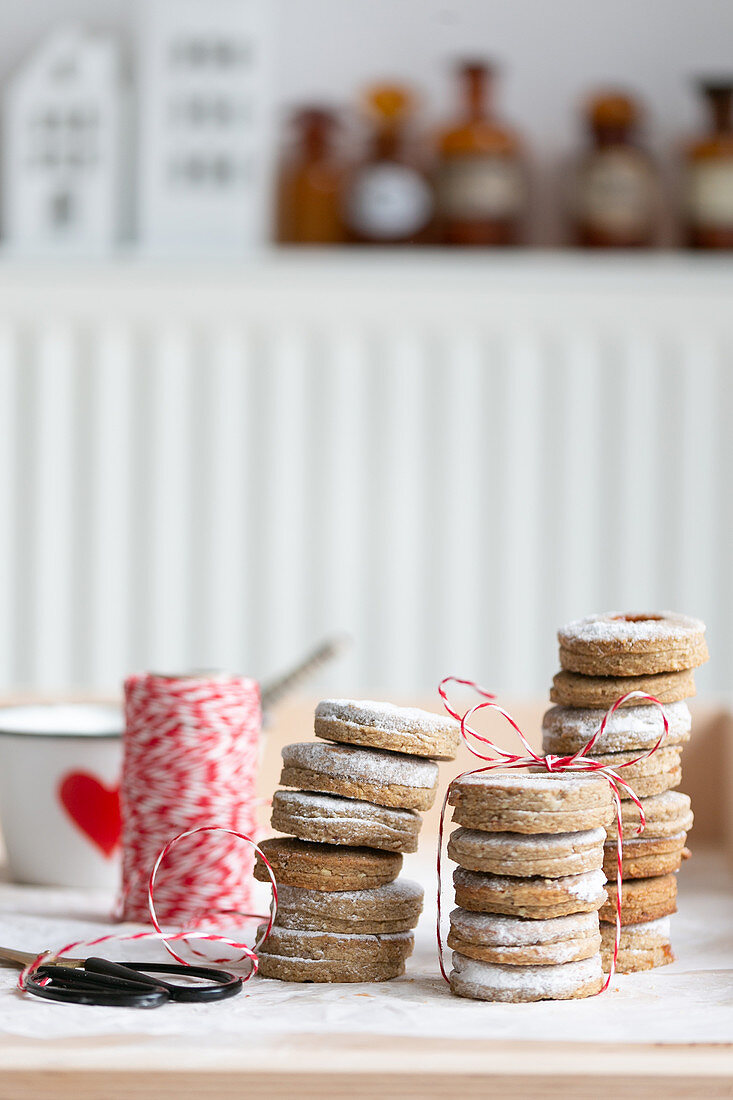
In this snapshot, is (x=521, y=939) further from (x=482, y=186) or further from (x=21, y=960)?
(x=482, y=186)

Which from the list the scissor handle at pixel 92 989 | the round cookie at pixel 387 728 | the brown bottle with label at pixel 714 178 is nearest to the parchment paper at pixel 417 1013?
the scissor handle at pixel 92 989

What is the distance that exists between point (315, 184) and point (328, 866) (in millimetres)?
1479

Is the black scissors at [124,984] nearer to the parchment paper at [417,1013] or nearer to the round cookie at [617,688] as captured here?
the parchment paper at [417,1013]

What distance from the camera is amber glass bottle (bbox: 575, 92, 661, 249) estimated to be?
1.87m

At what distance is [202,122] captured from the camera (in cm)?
188

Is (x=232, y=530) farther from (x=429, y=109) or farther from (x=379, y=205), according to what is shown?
(x=429, y=109)

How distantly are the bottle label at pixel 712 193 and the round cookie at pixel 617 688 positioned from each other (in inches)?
53.9

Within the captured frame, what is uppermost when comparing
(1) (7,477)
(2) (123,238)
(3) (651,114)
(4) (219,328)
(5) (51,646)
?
(3) (651,114)

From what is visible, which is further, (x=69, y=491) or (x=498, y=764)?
(x=69, y=491)

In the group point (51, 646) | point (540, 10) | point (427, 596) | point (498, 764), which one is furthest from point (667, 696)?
point (540, 10)

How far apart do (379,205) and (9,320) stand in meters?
0.57

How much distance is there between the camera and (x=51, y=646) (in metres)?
1.99

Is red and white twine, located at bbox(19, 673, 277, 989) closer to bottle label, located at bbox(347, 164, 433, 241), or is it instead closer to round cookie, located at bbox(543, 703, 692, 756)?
round cookie, located at bbox(543, 703, 692, 756)

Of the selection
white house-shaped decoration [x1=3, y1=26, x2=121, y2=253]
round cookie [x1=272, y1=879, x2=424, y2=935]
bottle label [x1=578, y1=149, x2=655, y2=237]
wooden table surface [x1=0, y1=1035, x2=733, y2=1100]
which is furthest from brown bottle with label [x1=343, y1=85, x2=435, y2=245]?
wooden table surface [x1=0, y1=1035, x2=733, y2=1100]
